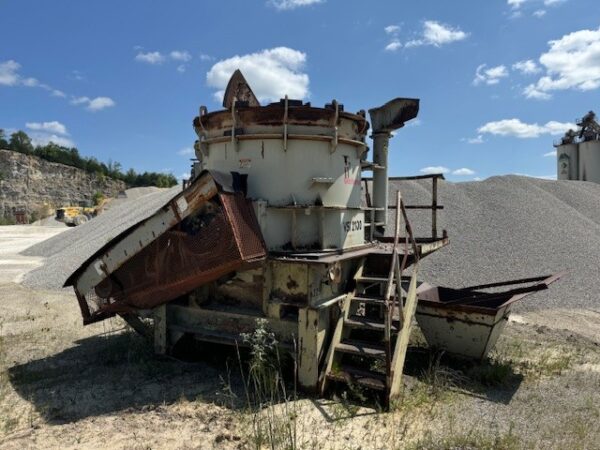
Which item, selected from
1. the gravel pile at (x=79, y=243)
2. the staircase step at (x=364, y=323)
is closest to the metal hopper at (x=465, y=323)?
the staircase step at (x=364, y=323)

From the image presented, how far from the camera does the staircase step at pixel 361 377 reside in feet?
14.1

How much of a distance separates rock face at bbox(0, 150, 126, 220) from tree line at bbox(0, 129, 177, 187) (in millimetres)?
1254

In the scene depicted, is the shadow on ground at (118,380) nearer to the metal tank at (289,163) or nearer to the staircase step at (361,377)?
the staircase step at (361,377)

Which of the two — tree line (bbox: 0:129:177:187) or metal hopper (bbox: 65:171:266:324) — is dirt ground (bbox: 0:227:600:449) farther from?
tree line (bbox: 0:129:177:187)

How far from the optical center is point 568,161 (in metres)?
37.8

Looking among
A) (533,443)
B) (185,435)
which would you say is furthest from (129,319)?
(533,443)

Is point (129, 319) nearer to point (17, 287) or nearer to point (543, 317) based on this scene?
point (17, 287)

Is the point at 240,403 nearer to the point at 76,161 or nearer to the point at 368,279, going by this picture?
the point at 368,279

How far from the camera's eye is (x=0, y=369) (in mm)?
5301

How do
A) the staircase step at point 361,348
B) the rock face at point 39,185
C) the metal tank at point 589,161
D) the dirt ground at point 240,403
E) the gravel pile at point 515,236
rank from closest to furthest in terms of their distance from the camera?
the dirt ground at point 240,403, the staircase step at point 361,348, the gravel pile at point 515,236, the metal tank at point 589,161, the rock face at point 39,185

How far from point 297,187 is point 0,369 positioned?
4266 millimetres

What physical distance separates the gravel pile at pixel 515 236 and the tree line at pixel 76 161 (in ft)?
147

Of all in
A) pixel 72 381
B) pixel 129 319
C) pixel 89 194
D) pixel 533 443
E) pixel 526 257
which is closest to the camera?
pixel 533 443

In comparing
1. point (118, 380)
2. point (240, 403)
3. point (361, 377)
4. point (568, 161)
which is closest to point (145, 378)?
point (118, 380)
